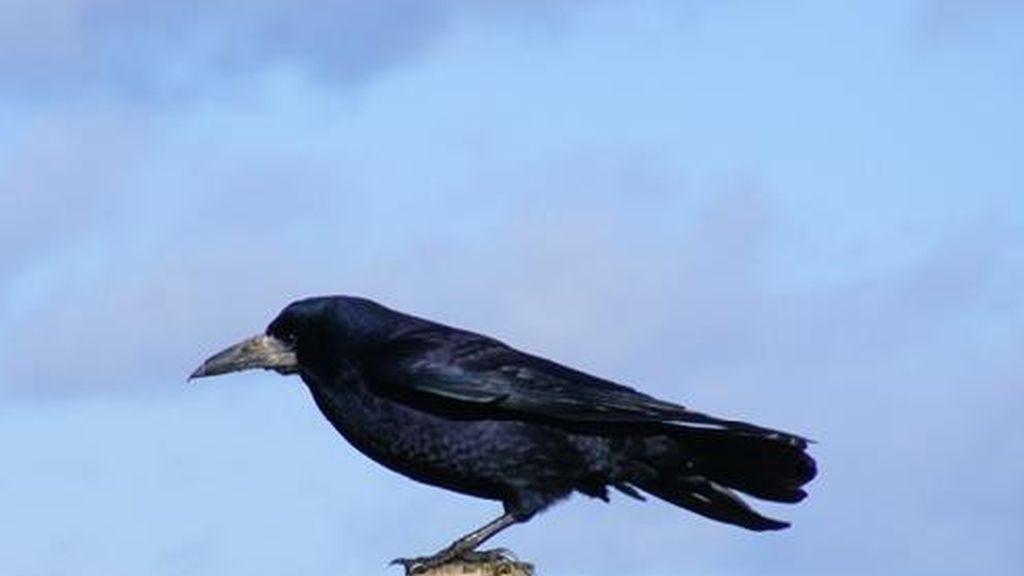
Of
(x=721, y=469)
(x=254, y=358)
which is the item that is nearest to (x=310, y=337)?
(x=254, y=358)

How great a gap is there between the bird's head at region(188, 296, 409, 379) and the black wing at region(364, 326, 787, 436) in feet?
0.44

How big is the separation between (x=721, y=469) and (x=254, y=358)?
2048 mm

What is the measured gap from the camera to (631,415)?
1044 cm

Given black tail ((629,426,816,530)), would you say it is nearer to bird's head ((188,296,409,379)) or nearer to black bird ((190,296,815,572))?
black bird ((190,296,815,572))

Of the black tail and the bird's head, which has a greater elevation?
the bird's head

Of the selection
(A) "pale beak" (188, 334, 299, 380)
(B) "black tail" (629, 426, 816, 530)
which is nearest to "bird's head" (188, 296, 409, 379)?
(A) "pale beak" (188, 334, 299, 380)

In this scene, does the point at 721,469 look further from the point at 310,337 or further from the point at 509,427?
the point at 310,337

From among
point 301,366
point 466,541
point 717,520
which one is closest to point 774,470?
point 717,520

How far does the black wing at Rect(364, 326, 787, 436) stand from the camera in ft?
34.4

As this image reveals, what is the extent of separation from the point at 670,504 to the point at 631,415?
24.5 inches

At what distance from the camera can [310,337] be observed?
35.7 feet

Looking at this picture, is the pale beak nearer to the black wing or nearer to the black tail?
the black wing

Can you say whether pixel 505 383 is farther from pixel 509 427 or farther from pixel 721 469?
pixel 721 469

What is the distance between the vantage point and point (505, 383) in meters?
10.7
